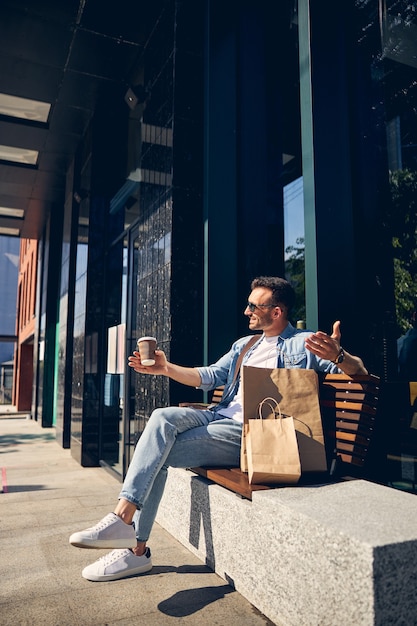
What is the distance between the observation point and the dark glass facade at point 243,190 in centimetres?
339

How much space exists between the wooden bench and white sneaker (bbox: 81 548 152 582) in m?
0.62

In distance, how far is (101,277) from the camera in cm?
757

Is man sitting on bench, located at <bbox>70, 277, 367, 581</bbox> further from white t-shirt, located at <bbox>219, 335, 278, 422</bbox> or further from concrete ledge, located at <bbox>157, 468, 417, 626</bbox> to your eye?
concrete ledge, located at <bbox>157, 468, 417, 626</bbox>

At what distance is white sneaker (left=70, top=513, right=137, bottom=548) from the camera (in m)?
2.62

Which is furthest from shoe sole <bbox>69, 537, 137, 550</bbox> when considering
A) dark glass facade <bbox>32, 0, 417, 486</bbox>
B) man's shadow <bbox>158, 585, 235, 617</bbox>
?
dark glass facade <bbox>32, 0, 417, 486</bbox>

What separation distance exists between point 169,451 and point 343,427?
1041 millimetres

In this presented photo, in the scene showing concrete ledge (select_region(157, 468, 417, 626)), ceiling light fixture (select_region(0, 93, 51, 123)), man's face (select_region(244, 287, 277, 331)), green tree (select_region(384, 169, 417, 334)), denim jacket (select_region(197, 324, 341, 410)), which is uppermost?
ceiling light fixture (select_region(0, 93, 51, 123))

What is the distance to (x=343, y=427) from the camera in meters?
2.60

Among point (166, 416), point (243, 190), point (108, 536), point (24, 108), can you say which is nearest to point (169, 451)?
point (166, 416)

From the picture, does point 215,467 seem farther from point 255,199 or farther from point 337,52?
point 337,52

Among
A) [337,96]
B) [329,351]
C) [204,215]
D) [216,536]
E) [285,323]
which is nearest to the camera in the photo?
[329,351]

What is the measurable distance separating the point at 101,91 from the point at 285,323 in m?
5.60

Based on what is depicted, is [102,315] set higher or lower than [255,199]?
lower

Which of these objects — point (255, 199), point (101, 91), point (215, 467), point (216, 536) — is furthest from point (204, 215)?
point (101, 91)
